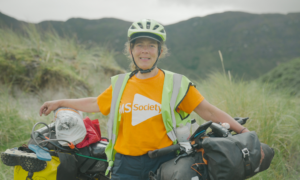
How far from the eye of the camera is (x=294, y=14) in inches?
1644

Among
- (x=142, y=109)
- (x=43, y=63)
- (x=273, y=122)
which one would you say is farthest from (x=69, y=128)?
(x=43, y=63)

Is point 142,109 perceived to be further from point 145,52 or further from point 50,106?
point 50,106

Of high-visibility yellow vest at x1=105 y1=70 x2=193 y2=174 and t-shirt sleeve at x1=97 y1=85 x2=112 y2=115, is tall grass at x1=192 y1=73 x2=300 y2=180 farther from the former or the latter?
t-shirt sleeve at x1=97 y1=85 x2=112 y2=115

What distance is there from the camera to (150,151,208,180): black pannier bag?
5.43 ft

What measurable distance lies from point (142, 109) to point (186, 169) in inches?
26.1

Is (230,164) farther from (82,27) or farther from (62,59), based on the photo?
(82,27)

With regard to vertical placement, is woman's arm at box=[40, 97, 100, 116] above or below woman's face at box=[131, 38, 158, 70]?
below

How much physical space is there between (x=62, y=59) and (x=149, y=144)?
6.30 meters

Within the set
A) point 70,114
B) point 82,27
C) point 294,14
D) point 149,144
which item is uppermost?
point 294,14

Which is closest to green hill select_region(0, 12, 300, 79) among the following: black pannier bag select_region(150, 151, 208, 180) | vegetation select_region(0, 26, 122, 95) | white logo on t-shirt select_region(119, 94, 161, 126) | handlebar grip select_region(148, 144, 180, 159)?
vegetation select_region(0, 26, 122, 95)

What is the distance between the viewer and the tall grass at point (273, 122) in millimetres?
3414

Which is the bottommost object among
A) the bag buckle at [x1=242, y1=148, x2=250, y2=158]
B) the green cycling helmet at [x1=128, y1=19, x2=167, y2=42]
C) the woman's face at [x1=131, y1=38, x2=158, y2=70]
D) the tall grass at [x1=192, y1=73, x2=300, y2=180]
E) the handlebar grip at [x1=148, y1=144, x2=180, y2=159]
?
the tall grass at [x1=192, y1=73, x2=300, y2=180]

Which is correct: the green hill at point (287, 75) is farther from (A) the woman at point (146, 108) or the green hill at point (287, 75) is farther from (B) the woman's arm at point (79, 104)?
(B) the woman's arm at point (79, 104)

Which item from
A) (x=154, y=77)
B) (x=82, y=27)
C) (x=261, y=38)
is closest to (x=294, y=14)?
(x=261, y=38)
